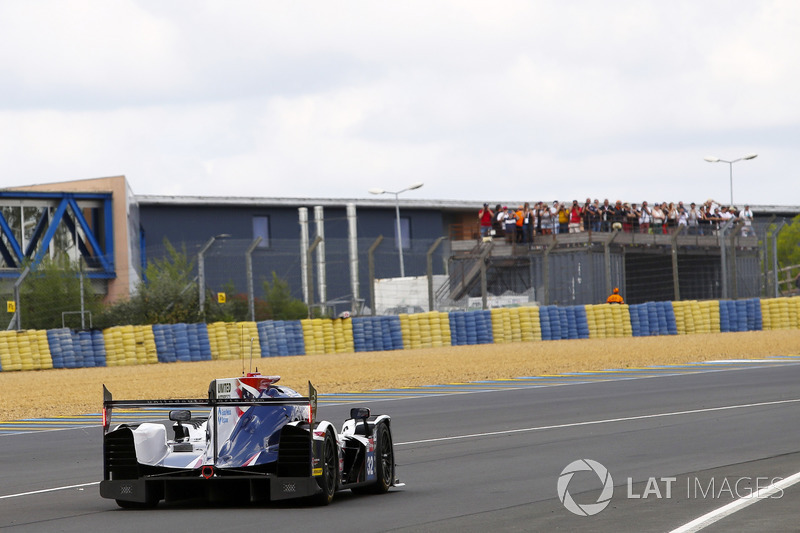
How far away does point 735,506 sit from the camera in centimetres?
835

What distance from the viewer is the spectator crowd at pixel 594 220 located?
41.8 metres

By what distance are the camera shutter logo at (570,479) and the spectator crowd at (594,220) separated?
1173 inches

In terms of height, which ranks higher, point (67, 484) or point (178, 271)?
point (178, 271)

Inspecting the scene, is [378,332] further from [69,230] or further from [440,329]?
[69,230]

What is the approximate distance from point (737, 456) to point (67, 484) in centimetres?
628

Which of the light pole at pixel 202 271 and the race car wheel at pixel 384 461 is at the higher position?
the light pole at pixel 202 271

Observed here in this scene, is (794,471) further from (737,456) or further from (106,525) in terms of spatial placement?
(106,525)

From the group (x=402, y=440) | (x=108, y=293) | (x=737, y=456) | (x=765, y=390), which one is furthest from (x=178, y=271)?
(x=737, y=456)

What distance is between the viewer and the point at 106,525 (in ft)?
27.8

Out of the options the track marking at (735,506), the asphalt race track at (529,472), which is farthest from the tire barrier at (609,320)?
the track marking at (735,506)

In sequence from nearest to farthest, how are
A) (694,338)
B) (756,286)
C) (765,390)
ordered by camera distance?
1. (765,390)
2. (694,338)
3. (756,286)

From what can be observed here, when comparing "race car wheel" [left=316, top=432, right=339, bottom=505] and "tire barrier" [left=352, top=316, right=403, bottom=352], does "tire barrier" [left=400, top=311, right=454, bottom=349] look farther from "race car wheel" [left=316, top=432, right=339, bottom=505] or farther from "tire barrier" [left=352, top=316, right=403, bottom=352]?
"race car wheel" [left=316, top=432, right=339, bottom=505]

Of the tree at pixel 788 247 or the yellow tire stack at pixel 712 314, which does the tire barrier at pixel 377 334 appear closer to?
the yellow tire stack at pixel 712 314

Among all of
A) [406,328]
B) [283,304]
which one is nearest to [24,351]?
[283,304]
